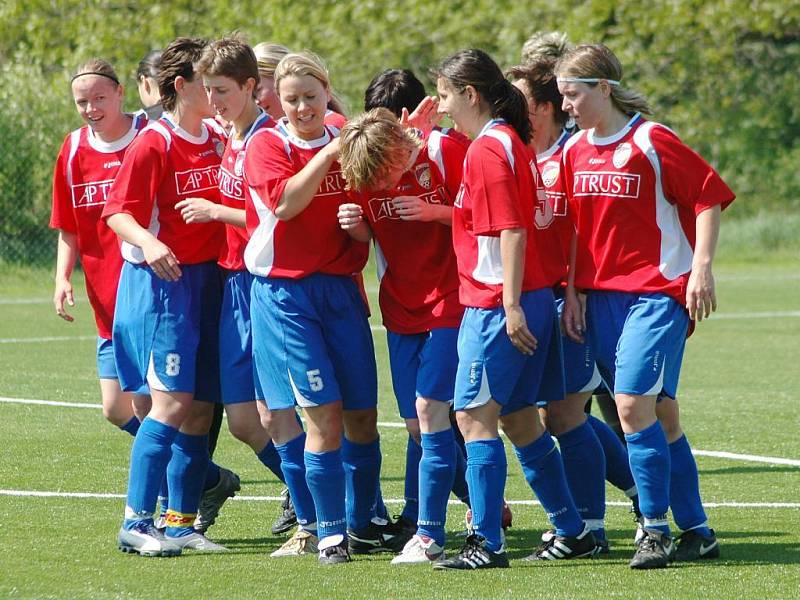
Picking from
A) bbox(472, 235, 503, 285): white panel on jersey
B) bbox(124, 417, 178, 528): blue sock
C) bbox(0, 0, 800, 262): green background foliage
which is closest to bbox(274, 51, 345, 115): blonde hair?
bbox(472, 235, 503, 285): white panel on jersey

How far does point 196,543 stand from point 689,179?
8.09 feet

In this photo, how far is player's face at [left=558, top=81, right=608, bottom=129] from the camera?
5711 mm

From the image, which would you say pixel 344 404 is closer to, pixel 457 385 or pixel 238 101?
pixel 457 385

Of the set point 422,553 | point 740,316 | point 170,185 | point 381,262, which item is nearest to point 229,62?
point 170,185

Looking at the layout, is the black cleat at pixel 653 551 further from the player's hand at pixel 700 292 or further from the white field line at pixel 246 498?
the white field line at pixel 246 498

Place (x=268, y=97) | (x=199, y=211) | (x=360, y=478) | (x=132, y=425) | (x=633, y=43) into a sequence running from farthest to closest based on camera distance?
(x=633, y=43)
(x=132, y=425)
(x=268, y=97)
(x=360, y=478)
(x=199, y=211)

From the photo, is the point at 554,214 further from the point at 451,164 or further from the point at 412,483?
the point at 412,483

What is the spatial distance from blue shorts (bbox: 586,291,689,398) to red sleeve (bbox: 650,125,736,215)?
Result: 0.39m

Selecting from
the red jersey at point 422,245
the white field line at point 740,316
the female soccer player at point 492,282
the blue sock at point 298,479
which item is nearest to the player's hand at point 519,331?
the female soccer player at point 492,282

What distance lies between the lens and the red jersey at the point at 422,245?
577cm

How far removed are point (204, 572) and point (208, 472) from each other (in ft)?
3.41

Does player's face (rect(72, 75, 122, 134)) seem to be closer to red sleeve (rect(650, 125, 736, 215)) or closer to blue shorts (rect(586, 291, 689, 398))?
blue shorts (rect(586, 291, 689, 398))

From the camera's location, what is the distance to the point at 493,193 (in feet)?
17.7

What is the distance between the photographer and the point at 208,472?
6629 mm
